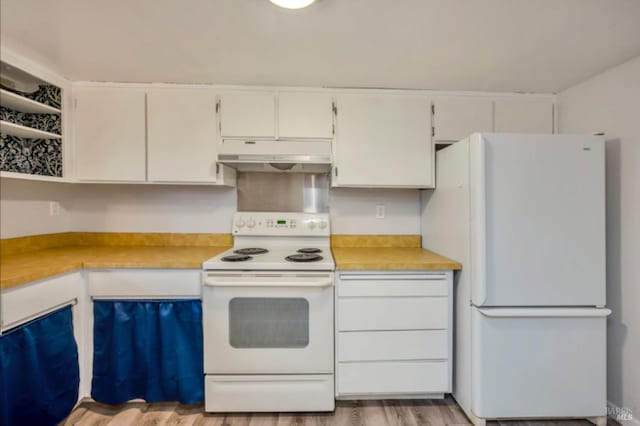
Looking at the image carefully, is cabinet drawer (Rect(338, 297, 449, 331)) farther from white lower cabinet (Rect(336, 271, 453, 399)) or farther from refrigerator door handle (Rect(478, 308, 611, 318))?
refrigerator door handle (Rect(478, 308, 611, 318))

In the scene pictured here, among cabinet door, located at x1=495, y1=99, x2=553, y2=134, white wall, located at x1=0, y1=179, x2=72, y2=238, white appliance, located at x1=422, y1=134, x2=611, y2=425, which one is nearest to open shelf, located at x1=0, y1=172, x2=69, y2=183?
white wall, located at x1=0, y1=179, x2=72, y2=238

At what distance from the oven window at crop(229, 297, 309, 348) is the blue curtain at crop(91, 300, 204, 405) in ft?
0.74

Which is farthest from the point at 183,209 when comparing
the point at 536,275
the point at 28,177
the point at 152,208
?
the point at 536,275

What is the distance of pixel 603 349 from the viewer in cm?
157

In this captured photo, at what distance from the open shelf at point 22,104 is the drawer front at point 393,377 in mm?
2369

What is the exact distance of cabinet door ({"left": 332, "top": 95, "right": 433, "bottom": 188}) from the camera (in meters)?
2.02

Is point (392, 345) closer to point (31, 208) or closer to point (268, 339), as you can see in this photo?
point (268, 339)

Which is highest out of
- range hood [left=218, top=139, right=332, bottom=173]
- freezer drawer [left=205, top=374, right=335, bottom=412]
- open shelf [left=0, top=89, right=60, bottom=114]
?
open shelf [left=0, top=89, right=60, bottom=114]

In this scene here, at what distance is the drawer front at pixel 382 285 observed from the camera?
1696mm

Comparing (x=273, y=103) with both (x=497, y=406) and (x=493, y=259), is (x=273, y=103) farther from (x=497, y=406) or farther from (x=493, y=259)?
(x=497, y=406)

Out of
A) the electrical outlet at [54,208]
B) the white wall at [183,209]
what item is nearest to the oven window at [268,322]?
the white wall at [183,209]

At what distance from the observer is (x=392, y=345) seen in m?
1.70

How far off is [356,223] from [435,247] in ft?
2.06

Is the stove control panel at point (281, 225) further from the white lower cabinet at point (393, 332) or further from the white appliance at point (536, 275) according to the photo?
the white appliance at point (536, 275)
